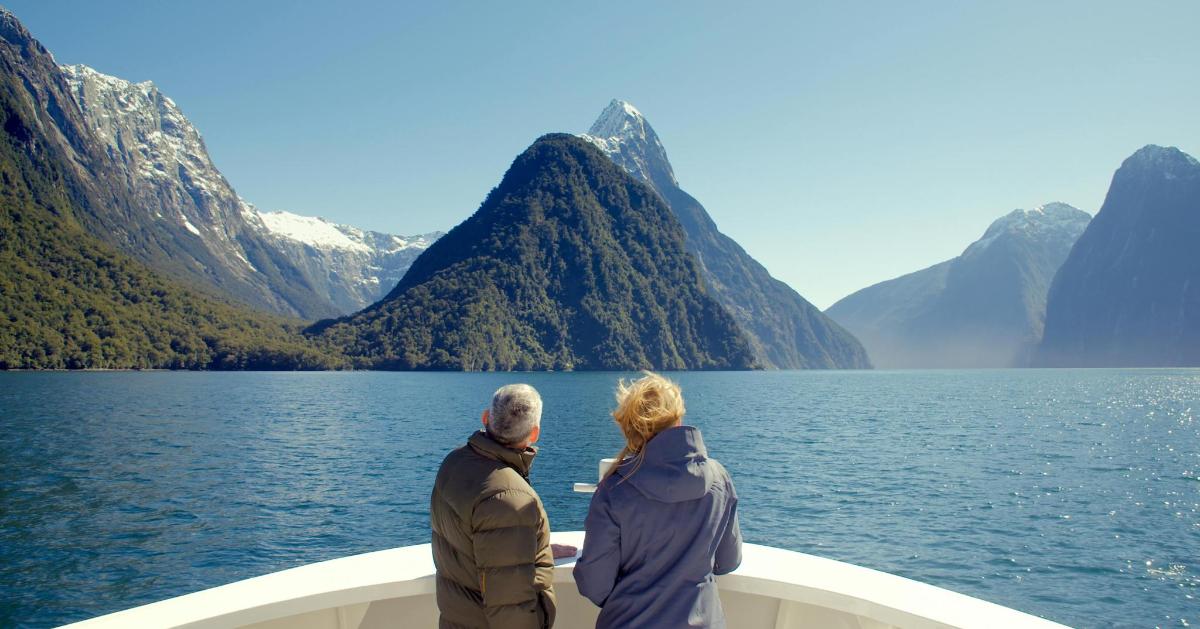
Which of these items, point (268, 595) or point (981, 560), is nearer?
point (268, 595)

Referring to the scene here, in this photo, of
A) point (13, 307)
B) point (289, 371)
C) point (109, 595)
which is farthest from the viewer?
point (289, 371)

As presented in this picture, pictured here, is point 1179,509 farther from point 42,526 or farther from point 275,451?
point 275,451

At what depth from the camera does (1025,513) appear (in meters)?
21.4

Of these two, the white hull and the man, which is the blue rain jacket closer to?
the man

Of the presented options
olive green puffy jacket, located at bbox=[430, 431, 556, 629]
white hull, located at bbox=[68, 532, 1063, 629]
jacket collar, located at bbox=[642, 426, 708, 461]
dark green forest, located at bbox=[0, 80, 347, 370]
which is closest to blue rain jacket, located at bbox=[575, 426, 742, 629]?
jacket collar, located at bbox=[642, 426, 708, 461]

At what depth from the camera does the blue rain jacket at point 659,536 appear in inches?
110

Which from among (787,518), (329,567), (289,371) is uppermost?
(329,567)

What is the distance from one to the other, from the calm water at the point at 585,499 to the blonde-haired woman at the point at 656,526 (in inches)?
552

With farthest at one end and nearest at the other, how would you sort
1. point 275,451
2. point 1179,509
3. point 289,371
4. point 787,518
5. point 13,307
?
point 289,371 < point 13,307 < point 275,451 < point 1179,509 < point 787,518

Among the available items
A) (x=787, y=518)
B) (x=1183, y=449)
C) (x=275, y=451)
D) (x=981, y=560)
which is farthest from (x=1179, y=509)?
(x=275, y=451)

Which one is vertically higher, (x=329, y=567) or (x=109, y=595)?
(x=329, y=567)

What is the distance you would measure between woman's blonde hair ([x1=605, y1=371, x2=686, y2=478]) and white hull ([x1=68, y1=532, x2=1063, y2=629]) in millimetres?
886

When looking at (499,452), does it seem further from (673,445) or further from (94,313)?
(94,313)

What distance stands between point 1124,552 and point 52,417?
187 feet
